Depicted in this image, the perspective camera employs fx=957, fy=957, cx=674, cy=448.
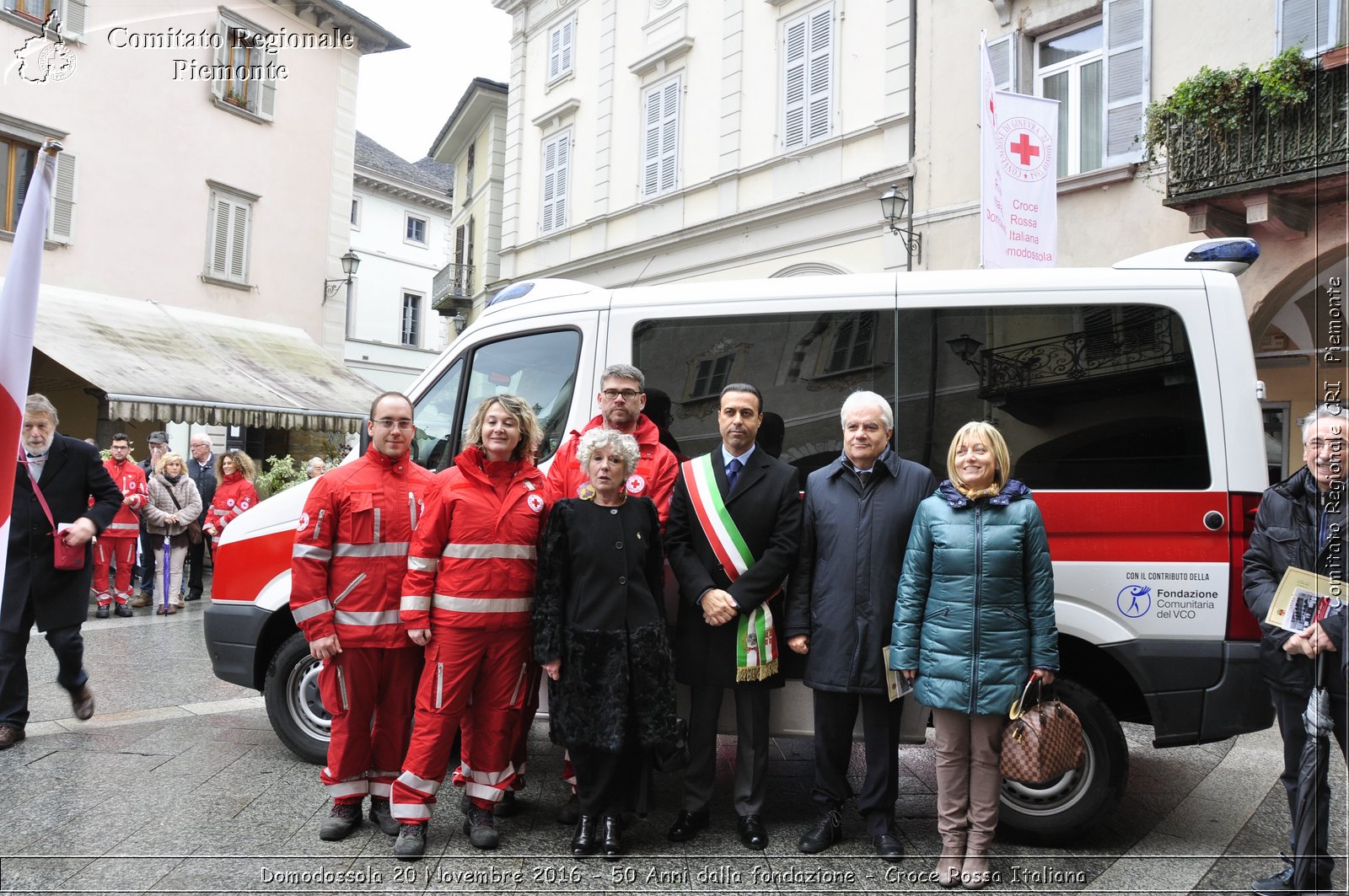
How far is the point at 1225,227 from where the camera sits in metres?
9.51

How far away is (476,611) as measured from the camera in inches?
151

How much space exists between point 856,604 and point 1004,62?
10256mm

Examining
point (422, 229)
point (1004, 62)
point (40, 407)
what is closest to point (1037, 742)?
point (40, 407)

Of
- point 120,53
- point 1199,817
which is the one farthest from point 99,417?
point 1199,817

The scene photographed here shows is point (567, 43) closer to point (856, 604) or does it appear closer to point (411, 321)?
point (411, 321)

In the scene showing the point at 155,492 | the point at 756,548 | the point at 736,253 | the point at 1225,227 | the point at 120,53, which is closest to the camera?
the point at 756,548

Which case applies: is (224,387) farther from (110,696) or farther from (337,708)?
(337,708)

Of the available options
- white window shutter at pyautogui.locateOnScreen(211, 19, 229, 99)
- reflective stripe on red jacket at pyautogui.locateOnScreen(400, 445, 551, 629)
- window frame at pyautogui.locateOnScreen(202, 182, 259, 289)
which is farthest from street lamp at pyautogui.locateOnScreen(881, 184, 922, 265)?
white window shutter at pyautogui.locateOnScreen(211, 19, 229, 99)

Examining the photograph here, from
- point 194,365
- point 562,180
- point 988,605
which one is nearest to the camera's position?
point 988,605

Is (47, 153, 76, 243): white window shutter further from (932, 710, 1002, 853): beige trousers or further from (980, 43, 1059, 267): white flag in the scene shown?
(932, 710, 1002, 853): beige trousers

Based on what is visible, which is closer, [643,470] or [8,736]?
[643,470]

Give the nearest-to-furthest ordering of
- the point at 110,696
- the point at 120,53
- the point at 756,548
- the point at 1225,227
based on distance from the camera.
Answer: the point at 756,548 → the point at 110,696 → the point at 1225,227 → the point at 120,53

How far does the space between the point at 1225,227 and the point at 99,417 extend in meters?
14.4

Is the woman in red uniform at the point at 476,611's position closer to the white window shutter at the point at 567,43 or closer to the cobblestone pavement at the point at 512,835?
the cobblestone pavement at the point at 512,835
